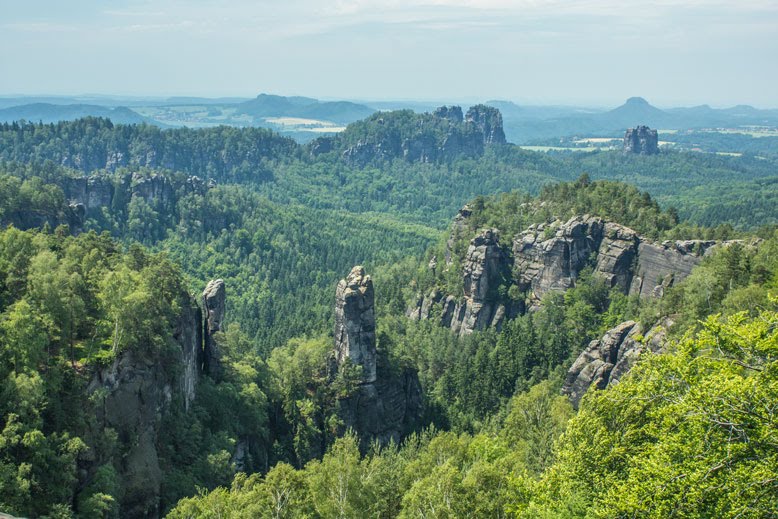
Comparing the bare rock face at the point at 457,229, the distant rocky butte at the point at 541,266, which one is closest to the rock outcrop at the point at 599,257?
the distant rocky butte at the point at 541,266

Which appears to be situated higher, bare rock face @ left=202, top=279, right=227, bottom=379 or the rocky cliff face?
the rocky cliff face

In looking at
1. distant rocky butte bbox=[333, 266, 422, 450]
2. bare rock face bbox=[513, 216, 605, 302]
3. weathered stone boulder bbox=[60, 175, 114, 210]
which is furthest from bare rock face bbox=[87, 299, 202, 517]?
weathered stone boulder bbox=[60, 175, 114, 210]

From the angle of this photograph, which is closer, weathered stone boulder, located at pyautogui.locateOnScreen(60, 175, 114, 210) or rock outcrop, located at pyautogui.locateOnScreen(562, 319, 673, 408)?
rock outcrop, located at pyautogui.locateOnScreen(562, 319, 673, 408)

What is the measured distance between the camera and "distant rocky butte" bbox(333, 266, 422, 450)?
67.9 metres

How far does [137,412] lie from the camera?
45.6 meters

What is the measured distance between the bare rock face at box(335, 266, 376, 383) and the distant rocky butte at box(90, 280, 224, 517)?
758 inches

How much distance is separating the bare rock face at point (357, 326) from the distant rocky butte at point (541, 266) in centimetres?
3490

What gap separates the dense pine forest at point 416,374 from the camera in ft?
81.2

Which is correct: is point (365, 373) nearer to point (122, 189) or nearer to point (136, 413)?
point (136, 413)

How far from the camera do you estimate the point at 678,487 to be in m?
21.4

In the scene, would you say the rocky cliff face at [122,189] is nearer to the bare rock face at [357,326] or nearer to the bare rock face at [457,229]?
the bare rock face at [457,229]

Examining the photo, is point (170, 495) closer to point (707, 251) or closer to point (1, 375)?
point (1, 375)

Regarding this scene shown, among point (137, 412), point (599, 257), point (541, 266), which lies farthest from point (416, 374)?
point (137, 412)

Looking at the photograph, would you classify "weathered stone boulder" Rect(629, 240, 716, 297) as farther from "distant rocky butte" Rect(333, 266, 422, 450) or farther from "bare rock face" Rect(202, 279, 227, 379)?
"bare rock face" Rect(202, 279, 227, 379)
